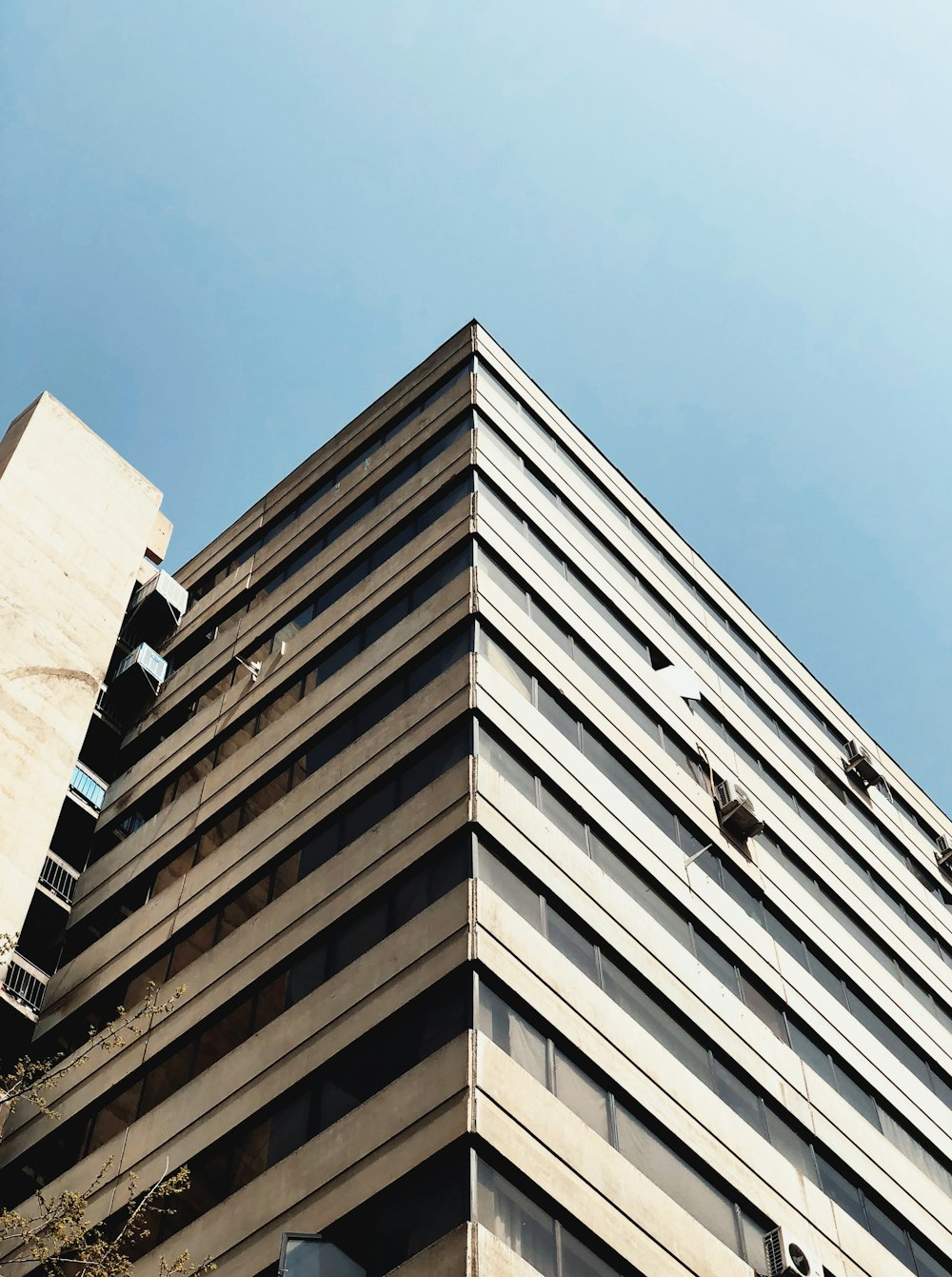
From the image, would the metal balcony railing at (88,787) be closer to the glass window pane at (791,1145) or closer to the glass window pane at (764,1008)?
the glass window pane at (764,1008)

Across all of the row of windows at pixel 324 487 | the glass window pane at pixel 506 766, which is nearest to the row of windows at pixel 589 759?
the glass window pane at pixel 506 766

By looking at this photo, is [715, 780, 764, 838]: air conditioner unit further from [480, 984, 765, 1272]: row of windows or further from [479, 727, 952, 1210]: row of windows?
[480, 984, 765, 1272]: row of windows

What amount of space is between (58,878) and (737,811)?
14.0 m

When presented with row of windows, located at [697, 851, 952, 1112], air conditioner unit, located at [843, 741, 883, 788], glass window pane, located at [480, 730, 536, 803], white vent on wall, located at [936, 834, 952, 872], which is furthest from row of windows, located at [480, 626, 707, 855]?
white vent on wall, located at [936, 834, 952, 872]

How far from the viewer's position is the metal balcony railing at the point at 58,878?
2844 cm

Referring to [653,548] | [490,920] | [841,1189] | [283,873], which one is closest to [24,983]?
[283,873]

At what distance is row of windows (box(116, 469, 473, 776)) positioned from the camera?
96.9 feet

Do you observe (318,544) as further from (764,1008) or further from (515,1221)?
(515,1221)

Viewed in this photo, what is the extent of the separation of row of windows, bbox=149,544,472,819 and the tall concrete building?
0.28 feet

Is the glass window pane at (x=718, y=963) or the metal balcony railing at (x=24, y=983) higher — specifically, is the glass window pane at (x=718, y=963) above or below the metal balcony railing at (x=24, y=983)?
below

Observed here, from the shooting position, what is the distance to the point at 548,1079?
1866cm

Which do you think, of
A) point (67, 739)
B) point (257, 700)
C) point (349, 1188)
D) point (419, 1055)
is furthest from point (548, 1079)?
point (67, 739)

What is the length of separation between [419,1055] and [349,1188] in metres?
1.85

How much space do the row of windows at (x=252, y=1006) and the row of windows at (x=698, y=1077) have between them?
899 mm
